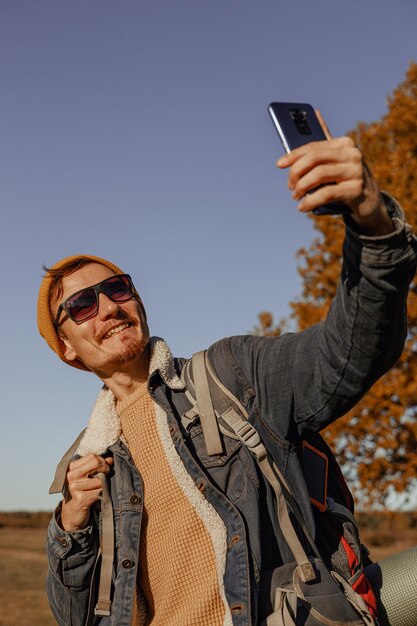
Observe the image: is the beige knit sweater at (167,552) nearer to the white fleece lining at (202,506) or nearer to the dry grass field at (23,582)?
the white fleece lining at (202,506)

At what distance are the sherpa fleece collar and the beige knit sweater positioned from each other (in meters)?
0.09

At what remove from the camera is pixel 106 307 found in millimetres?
3775

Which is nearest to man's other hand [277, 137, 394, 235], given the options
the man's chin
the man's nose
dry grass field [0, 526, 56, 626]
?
the man's chin

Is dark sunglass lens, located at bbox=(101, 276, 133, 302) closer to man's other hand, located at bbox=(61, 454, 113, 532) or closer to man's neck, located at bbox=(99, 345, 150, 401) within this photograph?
man's neck, located at bbox=(99, 345, 150, 401)

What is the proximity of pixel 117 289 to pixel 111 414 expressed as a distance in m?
0.60

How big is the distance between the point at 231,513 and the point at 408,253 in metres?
1.22

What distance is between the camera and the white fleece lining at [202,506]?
2984mm

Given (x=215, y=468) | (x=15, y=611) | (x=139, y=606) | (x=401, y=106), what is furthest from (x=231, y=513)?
(x=401, y=106)

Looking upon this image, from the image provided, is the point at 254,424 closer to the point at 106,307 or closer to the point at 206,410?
the point at 206,410

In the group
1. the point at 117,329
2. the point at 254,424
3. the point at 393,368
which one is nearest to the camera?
the point at 254,424

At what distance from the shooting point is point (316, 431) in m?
3.06

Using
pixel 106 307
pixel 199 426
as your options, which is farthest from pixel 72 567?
pixel 106 307

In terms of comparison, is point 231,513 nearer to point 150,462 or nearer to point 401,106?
point 150,462

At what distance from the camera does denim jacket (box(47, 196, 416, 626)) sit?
8.28 ft
